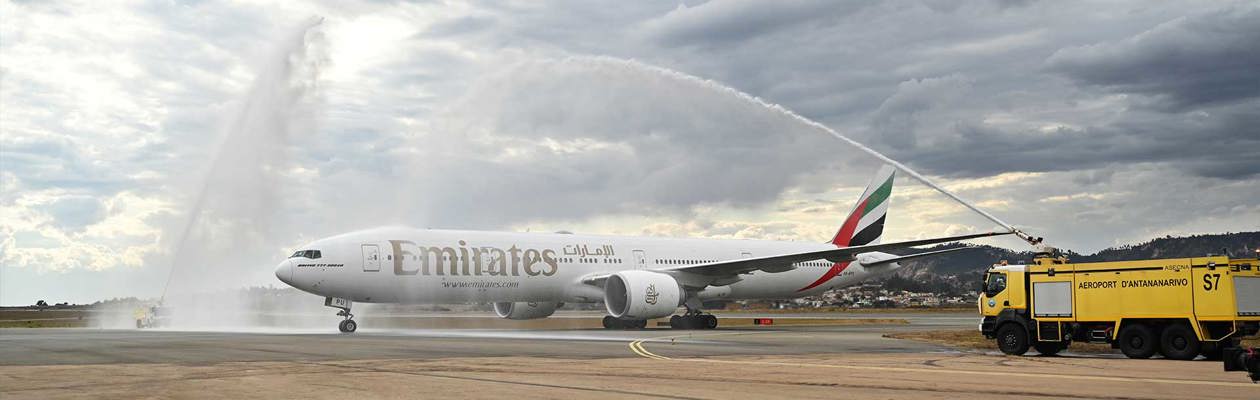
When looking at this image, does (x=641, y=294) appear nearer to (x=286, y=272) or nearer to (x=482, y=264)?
(x=482, y=264)

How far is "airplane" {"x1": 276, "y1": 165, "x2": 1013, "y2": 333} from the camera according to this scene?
3619cm

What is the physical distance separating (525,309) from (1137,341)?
1069 inches

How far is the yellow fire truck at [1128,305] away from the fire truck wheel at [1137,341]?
0.02m

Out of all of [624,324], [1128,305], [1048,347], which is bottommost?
[624,324]

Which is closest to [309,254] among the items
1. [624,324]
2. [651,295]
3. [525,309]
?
[525,309]

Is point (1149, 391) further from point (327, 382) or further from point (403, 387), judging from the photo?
point (327, 382)

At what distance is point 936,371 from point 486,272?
79.1 ft

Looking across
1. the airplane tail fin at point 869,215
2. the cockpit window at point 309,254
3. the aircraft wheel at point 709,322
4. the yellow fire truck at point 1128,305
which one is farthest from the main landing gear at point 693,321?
the yellow fire truck at point 1128,305

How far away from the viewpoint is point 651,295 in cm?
3828

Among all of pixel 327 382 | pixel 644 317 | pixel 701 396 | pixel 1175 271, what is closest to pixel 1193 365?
pixel 1175 271

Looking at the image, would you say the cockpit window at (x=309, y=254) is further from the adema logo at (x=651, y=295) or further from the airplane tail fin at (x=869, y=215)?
the airplane tail fin at (x=869, y=215)

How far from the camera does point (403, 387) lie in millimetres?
13422

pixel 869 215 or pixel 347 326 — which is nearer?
pixel 347 326

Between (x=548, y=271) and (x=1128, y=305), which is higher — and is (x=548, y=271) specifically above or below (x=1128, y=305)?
above
